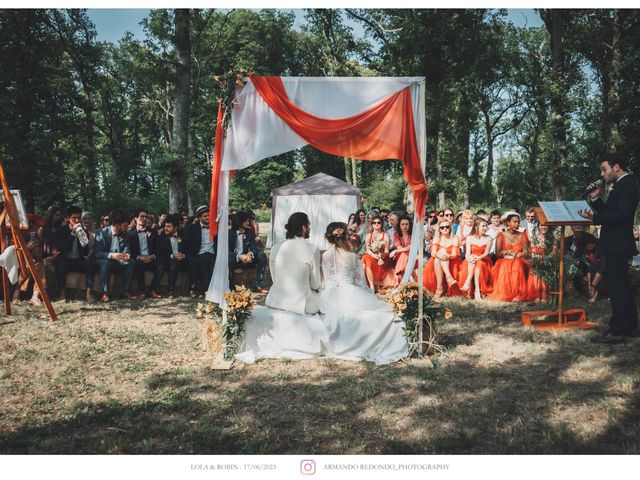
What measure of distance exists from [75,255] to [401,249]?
6.06 meters

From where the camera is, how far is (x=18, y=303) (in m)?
8.39

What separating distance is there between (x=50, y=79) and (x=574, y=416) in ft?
61.2

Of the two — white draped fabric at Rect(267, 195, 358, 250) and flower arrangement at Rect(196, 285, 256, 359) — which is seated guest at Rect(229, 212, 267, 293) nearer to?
flower arrangement at Rect(196, 285, 256, 359)

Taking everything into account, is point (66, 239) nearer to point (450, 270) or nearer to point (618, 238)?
point (450, 270)

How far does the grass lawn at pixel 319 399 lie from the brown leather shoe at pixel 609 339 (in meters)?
0.09

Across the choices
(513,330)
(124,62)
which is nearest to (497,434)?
(513,330)

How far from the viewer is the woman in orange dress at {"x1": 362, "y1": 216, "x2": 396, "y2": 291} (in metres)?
9.56

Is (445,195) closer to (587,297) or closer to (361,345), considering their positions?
(587,297)

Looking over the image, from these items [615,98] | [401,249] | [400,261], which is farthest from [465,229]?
[615,98]

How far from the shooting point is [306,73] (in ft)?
105

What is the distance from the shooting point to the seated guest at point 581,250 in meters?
8.66

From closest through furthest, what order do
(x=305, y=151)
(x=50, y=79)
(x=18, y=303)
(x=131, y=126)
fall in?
(x=18, y=303)
(x=50, y=79)
(x=131, y=126)
(x=305, y=151)

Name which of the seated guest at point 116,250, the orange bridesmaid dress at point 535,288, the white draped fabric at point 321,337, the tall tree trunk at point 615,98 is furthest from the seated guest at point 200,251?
the tall tree trunk at point 615,98
